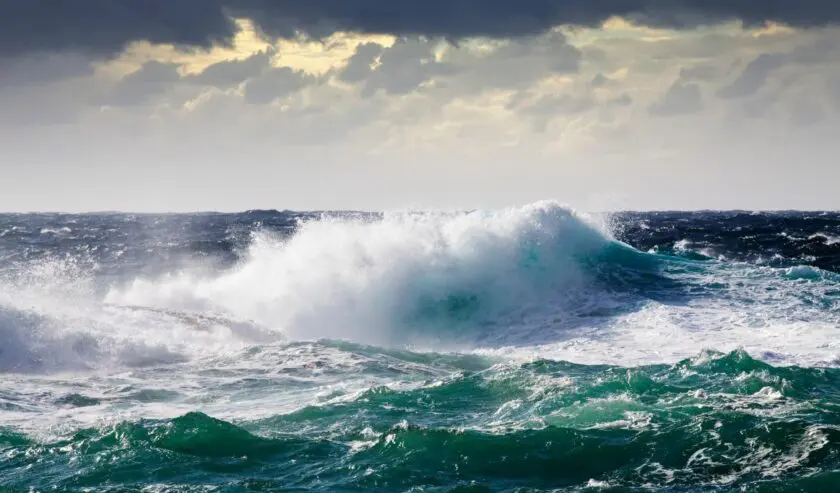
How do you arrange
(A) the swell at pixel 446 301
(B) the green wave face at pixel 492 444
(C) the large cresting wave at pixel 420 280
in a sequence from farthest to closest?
(C) the large cresting wave at pixel 420 280 < (A) the swell at pixel 446 301 < (B) the green wave face at pixel 492 444

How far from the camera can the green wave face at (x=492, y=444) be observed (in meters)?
9.77

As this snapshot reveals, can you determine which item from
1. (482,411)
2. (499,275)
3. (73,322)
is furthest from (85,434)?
(499,275)

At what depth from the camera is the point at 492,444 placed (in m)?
11.1

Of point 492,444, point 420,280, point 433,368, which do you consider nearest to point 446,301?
point 420,280

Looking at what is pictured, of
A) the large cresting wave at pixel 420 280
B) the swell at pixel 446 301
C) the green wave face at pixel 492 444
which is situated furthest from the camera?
the large cresting wave at pixel 420 280

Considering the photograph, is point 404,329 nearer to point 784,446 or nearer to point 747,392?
point 747,392

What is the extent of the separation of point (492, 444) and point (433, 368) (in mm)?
6357

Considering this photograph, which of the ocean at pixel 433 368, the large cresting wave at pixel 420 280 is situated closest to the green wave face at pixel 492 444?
the ocean at pixel 433 368

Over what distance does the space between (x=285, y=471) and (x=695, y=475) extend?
4.89m

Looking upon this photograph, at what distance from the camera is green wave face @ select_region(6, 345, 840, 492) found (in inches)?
385

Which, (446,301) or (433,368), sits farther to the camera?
(446,301)

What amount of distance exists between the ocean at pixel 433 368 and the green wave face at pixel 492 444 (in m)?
0.04

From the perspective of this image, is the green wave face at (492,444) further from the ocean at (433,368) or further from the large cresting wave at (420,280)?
the large cresting wave at (420,280)

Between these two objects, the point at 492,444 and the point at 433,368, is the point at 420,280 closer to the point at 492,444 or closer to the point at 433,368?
the point at 433,368
